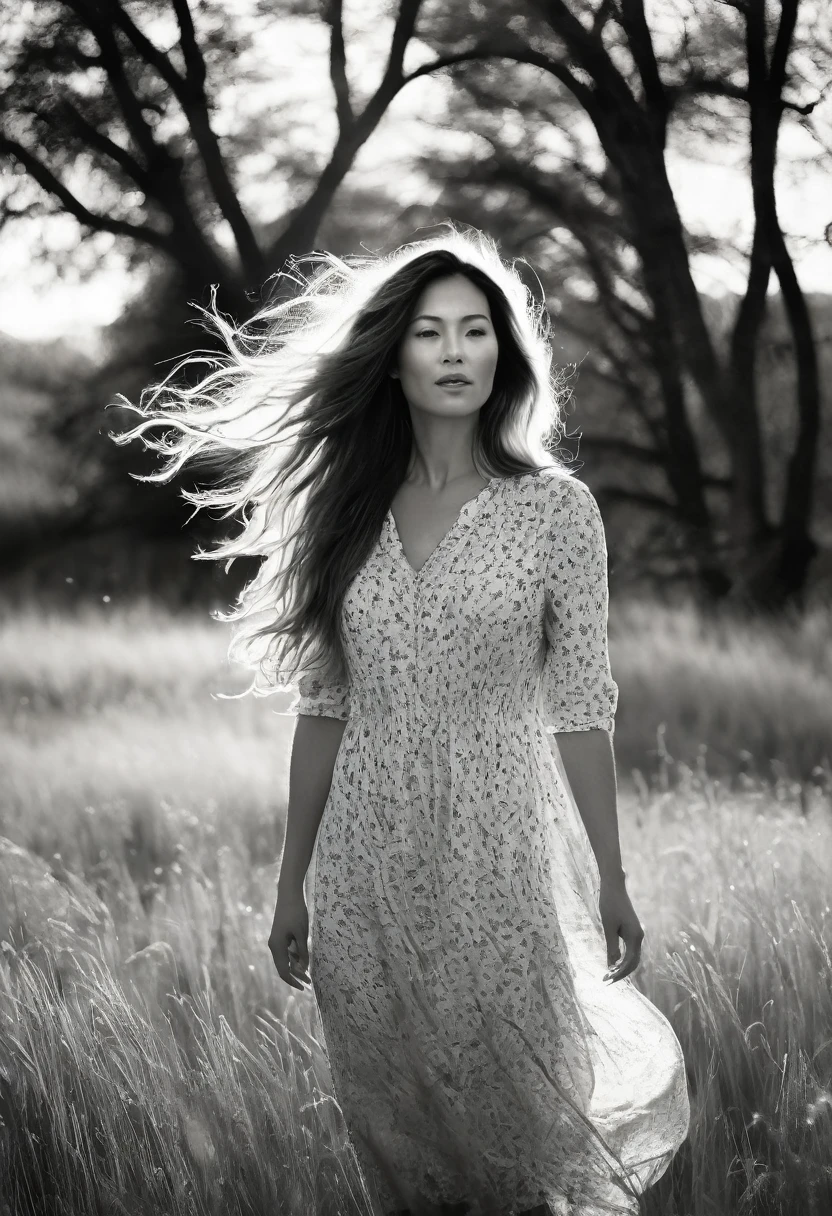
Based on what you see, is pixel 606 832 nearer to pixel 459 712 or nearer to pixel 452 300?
pixel 459 712

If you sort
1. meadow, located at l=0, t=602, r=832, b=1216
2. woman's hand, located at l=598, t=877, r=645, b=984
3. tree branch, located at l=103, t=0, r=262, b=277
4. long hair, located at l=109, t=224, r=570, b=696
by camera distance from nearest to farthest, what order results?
woman's hand, located at l=598, t=877, r=645, b=984, long hair, located at l=109, t=224, r=570, b=696, meadow, located at l=0, t=602, r=832, b=1216, tree branch, located at l=103, t=0, r=262, b=277

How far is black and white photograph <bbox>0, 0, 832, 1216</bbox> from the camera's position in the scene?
2.23 metres

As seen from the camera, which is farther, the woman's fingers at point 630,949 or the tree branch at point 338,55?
the tree branch at point 338,55

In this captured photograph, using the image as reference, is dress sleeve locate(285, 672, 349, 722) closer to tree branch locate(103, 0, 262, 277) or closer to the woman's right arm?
the woman's right arm

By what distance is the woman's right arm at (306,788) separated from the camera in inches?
94.9

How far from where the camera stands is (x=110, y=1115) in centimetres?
271

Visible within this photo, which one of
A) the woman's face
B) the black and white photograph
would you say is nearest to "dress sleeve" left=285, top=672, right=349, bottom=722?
the black and white photograph

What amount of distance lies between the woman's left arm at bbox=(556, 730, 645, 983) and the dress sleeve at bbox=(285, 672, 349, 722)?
1.47ft

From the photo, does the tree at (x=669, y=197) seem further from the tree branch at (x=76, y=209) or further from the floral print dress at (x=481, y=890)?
the floral print dress at (x=481, y=890)

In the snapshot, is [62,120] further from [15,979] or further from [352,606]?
[352,606]

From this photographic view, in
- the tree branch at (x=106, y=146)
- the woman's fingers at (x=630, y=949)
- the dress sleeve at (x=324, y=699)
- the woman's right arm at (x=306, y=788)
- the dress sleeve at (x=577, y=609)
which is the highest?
the tree branch at (x=106, y=146)

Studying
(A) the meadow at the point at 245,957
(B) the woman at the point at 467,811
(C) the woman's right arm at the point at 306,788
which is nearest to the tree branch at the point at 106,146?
(A) the meadow at the point at 245,957

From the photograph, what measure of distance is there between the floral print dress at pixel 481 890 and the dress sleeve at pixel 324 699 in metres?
0.13

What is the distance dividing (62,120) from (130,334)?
1.22m
